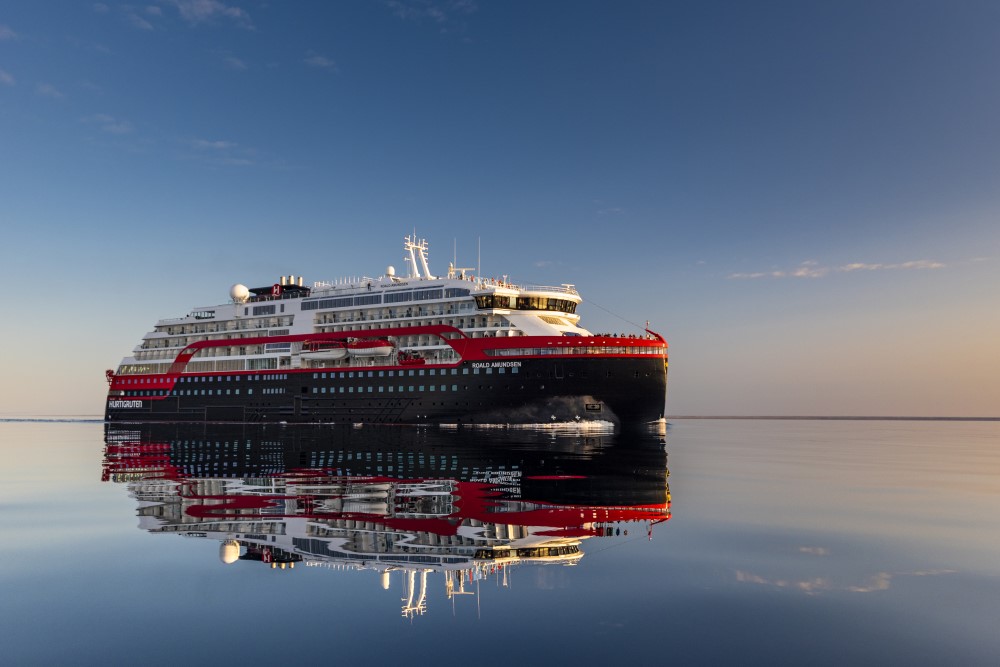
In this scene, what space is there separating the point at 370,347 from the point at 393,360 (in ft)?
10.3

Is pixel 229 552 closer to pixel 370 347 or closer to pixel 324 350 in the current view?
pixel 370 347

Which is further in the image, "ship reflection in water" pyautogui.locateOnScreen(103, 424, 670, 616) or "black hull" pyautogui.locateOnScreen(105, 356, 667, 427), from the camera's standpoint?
"black hull" pyautogui.locateOnScreen(105, 356, 667, 427)

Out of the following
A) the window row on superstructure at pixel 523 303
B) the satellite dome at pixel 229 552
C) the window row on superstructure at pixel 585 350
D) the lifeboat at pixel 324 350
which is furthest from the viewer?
the lifeboat at pixel 324 350

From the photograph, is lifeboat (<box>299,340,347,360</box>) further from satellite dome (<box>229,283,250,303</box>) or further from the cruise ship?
satellite dome (<box>229,283,250,303</box>)

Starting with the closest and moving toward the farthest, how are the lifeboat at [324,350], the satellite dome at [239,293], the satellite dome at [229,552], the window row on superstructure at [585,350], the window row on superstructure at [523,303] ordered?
the satellite dome at [229,552], the window row on superstructure at [585,350], the window row on superstructure at [523,303], the lifeboat at [324,350], the satellite dome at [239,293]

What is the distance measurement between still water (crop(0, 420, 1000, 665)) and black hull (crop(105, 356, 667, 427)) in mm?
37331

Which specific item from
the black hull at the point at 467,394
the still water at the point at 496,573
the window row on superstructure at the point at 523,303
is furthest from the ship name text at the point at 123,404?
the still water at the point at 496,573

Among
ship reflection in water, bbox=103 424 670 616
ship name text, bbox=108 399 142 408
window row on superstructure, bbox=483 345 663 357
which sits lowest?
ship name text, bbox=108 399 142 408

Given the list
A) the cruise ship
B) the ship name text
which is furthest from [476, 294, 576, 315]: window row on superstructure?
the ship name text

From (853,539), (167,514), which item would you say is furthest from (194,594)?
(853,539)

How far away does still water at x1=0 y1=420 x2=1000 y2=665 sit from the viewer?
800cm

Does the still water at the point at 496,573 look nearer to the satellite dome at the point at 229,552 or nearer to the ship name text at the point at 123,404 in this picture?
the satellite dome at the point at 229,552

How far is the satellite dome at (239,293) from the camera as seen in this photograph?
291 ft

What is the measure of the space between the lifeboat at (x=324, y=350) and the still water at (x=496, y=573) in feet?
168
